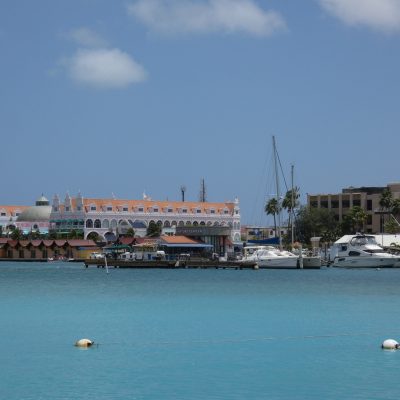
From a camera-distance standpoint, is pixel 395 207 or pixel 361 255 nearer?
pixel 361 255

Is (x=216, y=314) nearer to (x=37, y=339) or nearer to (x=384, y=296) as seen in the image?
(x=37, y=339)

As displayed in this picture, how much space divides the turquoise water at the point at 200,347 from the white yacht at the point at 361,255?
5477 cm

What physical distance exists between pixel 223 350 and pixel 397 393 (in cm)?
1033

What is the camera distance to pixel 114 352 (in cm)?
3631

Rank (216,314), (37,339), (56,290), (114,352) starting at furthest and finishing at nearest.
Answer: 1. (56,290)
2. (216,314)
3. (37,339)
4. (114,352)

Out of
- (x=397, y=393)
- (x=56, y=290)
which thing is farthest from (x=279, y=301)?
(x=397, y=393)

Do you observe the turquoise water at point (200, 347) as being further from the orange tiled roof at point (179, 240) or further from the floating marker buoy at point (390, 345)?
the orange tiled roof at point (179, 240)

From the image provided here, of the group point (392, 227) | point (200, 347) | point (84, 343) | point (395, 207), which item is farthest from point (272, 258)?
point (84, 343)

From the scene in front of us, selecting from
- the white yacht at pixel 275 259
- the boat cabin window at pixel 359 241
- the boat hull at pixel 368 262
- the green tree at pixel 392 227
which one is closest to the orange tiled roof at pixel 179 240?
the green tree at pixel 392 227

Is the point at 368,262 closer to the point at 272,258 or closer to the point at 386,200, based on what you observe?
the point at 272,258

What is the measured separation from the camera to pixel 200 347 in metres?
37.9

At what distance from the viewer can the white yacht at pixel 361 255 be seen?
12194 centimetres

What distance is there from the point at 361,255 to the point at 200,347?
8799 centimetres

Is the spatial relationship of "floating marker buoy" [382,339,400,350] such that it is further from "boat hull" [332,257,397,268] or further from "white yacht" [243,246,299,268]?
"boat hull" [332,257,397,268]
